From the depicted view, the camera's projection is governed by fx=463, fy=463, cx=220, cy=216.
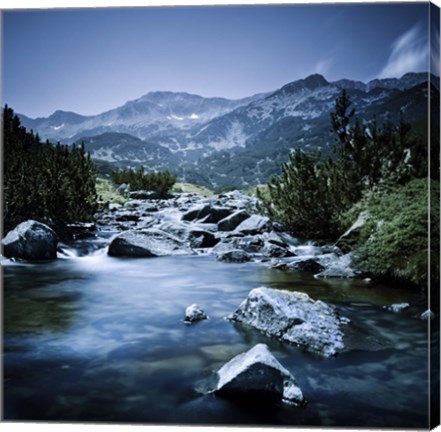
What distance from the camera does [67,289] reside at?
Result: 528 cm

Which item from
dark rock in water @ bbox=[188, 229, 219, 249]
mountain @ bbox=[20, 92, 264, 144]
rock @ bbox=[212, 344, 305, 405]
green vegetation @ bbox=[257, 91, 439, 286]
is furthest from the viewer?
dark rock in water @ bbox=[188, 229, 219, 249]

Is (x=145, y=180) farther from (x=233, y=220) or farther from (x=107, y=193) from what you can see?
(x=233, y=220)

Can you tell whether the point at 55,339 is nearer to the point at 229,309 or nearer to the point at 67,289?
the point at 67,289

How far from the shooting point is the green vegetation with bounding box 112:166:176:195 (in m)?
5.78

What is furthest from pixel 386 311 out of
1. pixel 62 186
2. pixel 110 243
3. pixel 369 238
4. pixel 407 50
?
pixel 62 186

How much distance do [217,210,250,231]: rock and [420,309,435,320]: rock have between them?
2.90 metres

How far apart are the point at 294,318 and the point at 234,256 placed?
1.89 meters

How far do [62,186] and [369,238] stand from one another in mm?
3844

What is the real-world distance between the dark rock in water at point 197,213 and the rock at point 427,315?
12.1ft

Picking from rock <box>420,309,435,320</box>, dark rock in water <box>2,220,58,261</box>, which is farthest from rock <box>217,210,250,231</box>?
rock <box>420,309,435,320</box>

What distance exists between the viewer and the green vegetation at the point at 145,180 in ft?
19.0

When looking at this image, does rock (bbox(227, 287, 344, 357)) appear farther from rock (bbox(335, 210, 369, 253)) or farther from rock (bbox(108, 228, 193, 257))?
rock (bbox(108, 228, 193, 257))

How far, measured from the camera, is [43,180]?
5543mm

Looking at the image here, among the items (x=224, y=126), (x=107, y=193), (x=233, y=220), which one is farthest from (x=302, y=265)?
(x=107, y=193)
